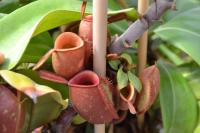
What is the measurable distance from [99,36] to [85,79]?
0.19 feet

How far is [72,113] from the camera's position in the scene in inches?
21.3

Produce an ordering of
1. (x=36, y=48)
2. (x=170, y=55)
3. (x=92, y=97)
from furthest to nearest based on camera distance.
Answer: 1. (x=170, y=55)
2. (x=36, y=48)
3. (x=92, y=97)

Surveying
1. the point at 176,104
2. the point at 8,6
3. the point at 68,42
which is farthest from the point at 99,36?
the point at 8,6

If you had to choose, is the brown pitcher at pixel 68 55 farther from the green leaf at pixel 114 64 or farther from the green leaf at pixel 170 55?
the green leaf at pixel 170 55

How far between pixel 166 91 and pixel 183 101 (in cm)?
3

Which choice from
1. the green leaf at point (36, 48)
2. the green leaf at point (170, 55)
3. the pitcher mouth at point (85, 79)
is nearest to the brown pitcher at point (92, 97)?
the pitcher mouth at point (85, 79)

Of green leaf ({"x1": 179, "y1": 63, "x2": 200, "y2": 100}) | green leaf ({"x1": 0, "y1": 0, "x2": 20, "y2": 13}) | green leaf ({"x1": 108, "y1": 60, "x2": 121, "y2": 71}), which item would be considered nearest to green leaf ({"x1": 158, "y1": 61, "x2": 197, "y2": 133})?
green leaf ({"x1": 179, "y1": 63, "x2": 200, "y2": 100})

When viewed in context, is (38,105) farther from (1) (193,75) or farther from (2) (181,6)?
(2) (181,6)

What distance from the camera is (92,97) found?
48 centimetres

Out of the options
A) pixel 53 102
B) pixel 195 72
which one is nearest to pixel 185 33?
pixel 195 72

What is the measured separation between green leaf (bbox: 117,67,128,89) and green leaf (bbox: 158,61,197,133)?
0.11 metres

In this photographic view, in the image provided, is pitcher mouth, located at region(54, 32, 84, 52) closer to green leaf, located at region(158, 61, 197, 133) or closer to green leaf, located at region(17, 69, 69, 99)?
green leaf, located at region(17, 69, 69, 99)

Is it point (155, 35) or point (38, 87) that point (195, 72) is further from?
point (38, 87)

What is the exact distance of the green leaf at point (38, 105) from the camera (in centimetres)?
46
